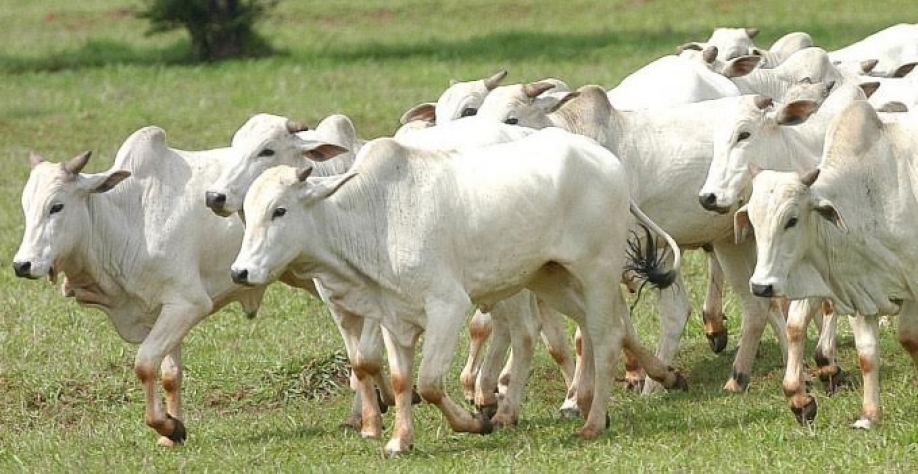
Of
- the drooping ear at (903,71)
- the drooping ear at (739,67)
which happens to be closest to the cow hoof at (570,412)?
the drooping ear at (739,67)

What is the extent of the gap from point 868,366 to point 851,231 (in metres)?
0.55

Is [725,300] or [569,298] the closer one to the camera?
[569,298]

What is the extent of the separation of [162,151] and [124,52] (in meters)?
17.8

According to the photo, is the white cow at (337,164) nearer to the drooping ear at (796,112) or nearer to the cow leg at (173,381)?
the cow leg at (173,381)

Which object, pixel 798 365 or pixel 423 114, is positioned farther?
pixel 423 114

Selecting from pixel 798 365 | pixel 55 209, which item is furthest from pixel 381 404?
pixel 798 365

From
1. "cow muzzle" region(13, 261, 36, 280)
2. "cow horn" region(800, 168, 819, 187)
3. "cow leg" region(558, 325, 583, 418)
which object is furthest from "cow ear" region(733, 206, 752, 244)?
"cow muzzle" region(13, 261, 36, 280)

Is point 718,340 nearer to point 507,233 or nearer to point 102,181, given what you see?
point 507,233

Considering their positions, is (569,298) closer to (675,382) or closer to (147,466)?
(675,382)

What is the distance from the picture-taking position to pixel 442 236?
7.79 meters

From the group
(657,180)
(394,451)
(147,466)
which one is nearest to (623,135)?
(657,180)

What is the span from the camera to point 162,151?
8875mm

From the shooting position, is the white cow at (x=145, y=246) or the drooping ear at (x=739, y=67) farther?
the drooping ear at (x=739, y=67)

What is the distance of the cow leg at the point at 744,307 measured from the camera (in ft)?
30.1
